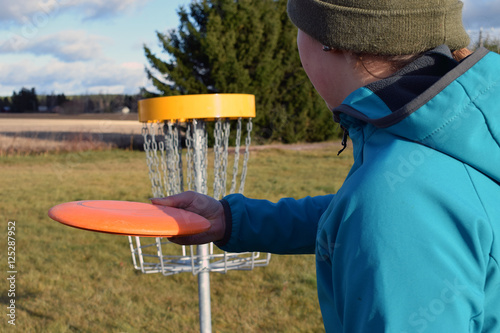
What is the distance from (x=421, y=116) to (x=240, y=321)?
3358 mm

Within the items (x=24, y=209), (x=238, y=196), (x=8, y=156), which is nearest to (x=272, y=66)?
(x=8, y=156)

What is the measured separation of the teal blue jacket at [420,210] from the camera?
2.62 ft

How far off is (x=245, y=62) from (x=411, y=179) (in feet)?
56.8

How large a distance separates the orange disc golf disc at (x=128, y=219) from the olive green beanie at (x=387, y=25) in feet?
2.32

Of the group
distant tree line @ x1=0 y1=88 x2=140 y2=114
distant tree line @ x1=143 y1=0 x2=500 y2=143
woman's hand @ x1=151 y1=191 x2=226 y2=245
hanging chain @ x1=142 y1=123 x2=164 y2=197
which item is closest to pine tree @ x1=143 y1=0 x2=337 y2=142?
distant tree line @ x1=143 y1=0 x2=500 y2=143

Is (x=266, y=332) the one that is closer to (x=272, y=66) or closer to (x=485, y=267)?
(x=485, y=267)

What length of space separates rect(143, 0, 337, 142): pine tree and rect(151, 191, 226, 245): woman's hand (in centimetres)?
1502

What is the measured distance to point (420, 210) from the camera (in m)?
0.84

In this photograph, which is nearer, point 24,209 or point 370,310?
point 370,310

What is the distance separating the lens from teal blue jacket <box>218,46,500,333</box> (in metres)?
0.80

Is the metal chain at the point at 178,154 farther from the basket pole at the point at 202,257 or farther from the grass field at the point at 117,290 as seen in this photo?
the grass field at the point at 117,290

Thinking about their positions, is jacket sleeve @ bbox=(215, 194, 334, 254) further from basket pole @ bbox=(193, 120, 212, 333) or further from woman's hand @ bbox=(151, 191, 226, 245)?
basket pole @ bbox=(193, 120, 212, 333)

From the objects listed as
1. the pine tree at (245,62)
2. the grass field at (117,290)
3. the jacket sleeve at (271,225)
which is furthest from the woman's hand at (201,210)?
the pine tree at (245,62)

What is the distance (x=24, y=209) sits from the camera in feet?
25.1
